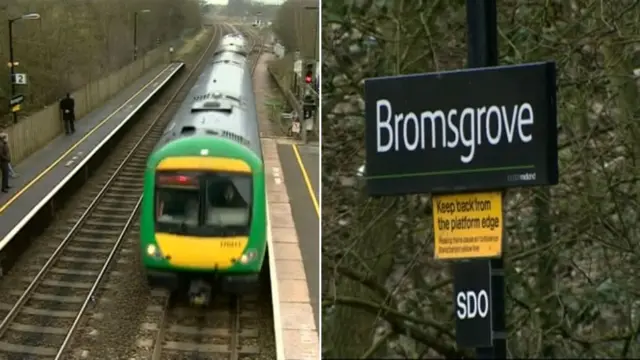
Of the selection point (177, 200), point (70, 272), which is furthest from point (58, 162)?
point (177, 200)

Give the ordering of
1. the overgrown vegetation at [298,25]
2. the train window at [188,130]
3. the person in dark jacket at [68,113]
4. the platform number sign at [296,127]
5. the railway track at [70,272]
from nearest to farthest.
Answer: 1. the railway track at [70,272]
2. the train window at [188,130]
3. the person in dark jacket at [68,113]
4. the overgrown vegetation at [298,25]
5. the platform number sign at [296,127]

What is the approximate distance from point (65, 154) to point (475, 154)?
874 centimetres

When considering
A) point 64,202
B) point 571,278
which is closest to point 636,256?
point 571,278

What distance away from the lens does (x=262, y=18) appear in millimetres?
8016

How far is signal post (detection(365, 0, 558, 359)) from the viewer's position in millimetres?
2080

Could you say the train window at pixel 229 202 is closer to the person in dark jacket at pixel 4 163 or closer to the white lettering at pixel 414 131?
the person in dark jacket at pixel 4 163

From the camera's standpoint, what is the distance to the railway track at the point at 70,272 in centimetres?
599

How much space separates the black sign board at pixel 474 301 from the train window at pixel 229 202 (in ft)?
14.0

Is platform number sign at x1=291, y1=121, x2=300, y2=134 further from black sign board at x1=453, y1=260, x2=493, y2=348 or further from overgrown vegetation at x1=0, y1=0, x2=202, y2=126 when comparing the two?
black sign board at x1=453, y1=260, x2=493, y2=348

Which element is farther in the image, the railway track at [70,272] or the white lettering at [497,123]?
the railway track at [70,272]

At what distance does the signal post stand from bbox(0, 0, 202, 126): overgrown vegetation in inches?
222

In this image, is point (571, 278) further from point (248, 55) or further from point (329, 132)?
point (248, 55)

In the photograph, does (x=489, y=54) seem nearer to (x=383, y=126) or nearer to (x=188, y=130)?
(x=383, y=126)

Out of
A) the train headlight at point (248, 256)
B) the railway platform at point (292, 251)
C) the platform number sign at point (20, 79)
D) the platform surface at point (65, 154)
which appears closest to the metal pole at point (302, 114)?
the railway platform at point (292, 251)
